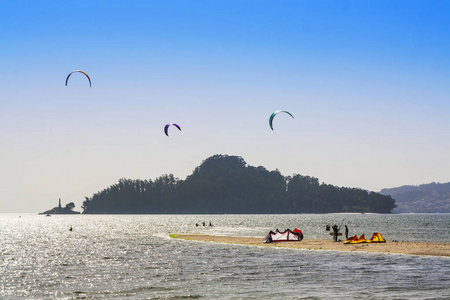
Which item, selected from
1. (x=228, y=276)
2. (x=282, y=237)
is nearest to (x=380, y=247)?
(x=282, y=237)

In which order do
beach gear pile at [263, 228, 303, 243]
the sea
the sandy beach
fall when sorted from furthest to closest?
beach gear pile at [263, 228, 303, 243] < the sandy beach < the sea

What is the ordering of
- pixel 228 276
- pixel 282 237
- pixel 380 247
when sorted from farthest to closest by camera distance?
pixel 282 237 < pixel 380 247 < pixel 228 276

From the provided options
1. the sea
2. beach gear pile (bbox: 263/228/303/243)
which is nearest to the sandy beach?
beach gear pile (bbox: 263/228/303/243)

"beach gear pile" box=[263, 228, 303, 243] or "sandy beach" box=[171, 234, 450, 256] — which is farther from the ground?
"beach gear pile" box=[263, 228, 303, 243]

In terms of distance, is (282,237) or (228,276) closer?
(228,276)

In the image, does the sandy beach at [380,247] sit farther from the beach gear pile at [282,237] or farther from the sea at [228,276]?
the sea at [228,276]

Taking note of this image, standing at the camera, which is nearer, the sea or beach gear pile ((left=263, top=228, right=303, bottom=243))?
the sea

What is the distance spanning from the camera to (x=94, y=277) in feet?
131

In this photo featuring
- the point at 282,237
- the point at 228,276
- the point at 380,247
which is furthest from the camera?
the point at 282,237

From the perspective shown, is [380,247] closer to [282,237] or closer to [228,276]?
[282,237]

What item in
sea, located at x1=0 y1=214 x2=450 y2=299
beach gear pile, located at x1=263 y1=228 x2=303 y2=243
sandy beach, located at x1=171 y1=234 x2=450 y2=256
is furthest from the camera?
beach gear pile, located at x1=263 y1=228 x2=303 y2=243

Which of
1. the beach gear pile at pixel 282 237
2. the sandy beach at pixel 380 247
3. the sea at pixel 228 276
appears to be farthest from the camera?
the beach gear pile at pixel 282 237

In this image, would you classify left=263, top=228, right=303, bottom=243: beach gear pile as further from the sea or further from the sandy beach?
the sea

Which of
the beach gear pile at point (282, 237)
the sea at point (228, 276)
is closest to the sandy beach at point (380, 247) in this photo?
the beach gear pile at point (282, 237)
